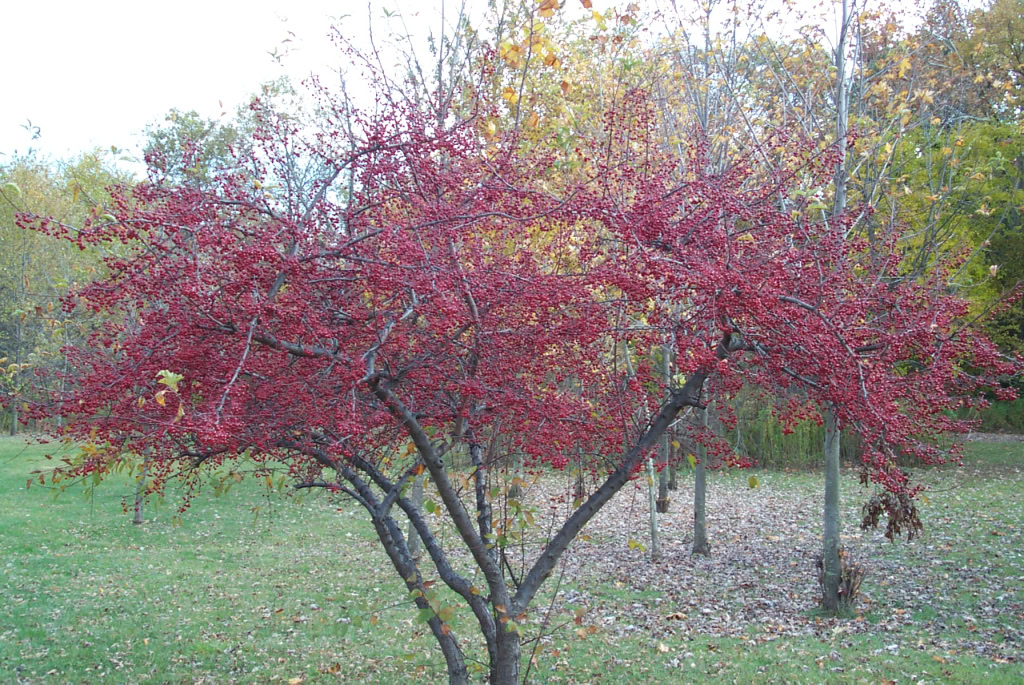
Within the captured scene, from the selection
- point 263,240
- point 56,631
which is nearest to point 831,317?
point 263,240

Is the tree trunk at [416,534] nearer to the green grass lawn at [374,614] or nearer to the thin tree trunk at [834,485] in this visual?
the green grass lawn at [374,614]

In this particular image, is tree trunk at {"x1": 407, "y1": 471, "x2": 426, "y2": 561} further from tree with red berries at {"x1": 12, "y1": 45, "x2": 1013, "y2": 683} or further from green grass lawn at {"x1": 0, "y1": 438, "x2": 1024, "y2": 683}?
tree with red berries at {"x1": 12, "y1": 45, "x2": 1013, "y2": 683}

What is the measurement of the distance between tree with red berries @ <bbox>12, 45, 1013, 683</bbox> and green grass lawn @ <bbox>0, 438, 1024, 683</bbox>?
1.27 metres

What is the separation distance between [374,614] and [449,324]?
3046mm

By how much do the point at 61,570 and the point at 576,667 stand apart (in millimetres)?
7529

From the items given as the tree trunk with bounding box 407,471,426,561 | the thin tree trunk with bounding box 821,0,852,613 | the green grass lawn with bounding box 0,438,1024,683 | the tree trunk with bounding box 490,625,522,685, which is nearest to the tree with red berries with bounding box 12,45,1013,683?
the tree trunk with bounding box 490,625,522,685

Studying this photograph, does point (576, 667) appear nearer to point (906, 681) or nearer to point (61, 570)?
point (906, 681)

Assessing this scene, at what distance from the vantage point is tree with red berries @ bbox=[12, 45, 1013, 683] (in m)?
3.12

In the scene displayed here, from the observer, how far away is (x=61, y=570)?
10695mm

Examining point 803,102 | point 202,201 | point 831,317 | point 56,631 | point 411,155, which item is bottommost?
point 56,631

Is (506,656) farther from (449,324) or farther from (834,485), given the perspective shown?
(834,485)

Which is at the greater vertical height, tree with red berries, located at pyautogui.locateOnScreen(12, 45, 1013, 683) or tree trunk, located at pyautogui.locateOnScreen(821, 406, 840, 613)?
tree with red berries, located at pyautogui.locateOnScreen(12, 45, 1013, 683)

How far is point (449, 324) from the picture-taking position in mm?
3207

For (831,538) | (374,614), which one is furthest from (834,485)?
(374,614)
